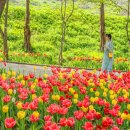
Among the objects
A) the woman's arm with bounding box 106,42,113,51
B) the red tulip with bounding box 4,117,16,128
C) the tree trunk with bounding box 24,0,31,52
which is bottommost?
the red tulip with bounding box 4,117,16,128

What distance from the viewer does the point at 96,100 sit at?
6.66 m

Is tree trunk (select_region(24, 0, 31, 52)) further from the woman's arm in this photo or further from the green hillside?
the woman's arm

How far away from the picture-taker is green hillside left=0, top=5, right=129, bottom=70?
1032 inches

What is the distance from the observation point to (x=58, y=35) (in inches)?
1300

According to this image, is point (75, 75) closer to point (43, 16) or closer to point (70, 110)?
point (70, 110)

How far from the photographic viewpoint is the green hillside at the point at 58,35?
26.2 meters

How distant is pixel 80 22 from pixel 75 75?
29694mm

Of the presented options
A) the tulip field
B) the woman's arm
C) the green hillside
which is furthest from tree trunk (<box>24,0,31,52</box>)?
the tulip field

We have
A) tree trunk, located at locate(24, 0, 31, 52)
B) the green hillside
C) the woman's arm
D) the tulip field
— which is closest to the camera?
the tulip field

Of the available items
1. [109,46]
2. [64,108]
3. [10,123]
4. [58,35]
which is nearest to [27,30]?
[58,35]

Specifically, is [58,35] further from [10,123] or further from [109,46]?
[10,123]

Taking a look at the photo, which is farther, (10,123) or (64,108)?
(64,108)

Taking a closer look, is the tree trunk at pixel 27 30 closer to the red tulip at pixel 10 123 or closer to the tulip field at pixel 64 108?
the tulip field at pixel 64 108

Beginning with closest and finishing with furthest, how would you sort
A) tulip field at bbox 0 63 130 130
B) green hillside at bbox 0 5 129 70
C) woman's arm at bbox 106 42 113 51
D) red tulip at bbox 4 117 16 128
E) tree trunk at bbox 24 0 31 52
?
red tulip at bbox 4 117 16 128 → tulip field at bbox 0 63 130 130 → woman's arm at bbox 106 42 113 51 → tree trunk at bbox 24 0 31 52 → green hillside at bbox 0 5 129 70
